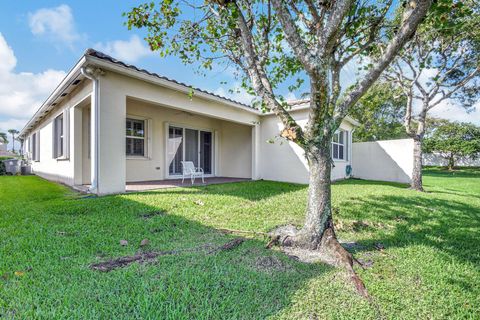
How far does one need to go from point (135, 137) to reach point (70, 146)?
227cm

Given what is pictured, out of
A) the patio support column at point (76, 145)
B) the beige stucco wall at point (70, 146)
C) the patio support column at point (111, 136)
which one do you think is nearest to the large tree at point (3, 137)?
the beige stucco wall at point (70, 146)

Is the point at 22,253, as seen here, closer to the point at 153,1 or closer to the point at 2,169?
the point at 153,1

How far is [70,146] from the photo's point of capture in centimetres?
753

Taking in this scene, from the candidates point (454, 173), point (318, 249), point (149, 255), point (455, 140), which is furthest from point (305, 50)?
point (455, 140)

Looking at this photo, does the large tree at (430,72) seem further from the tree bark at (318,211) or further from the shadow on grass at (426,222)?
the tree bark at (318,211)

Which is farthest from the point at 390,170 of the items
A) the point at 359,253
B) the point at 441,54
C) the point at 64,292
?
the point at 64,292

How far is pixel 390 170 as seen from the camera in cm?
1360

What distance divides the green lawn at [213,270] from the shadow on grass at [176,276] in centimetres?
1

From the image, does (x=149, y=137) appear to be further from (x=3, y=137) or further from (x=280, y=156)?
(x=3, y=137)

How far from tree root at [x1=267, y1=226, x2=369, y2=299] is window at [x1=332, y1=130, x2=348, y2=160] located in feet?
34.1

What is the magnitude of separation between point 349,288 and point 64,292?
264 centimetres

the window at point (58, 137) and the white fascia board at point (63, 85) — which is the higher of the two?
the white fascia board at point (63, 85)

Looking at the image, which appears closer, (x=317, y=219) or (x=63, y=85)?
(x=317, y=219)

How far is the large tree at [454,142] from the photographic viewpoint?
74.3 feet
